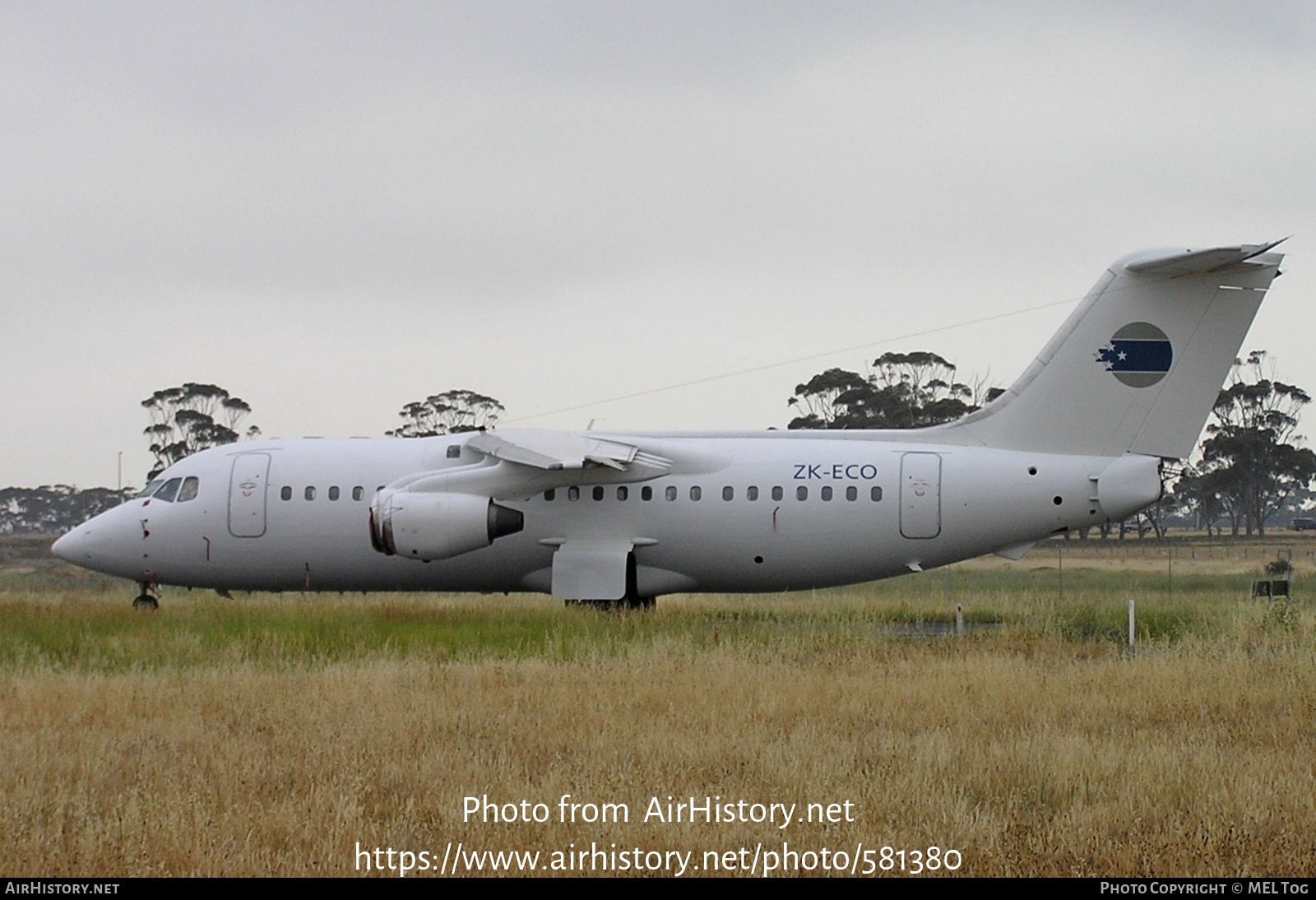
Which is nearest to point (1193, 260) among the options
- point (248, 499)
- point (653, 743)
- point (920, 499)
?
point (920, 499)

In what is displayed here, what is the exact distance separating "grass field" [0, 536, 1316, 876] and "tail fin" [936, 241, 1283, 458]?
2.99m

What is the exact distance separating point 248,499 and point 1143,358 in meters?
15.1

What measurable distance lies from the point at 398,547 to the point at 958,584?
20.7 metres

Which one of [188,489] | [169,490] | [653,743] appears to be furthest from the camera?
[169,490]

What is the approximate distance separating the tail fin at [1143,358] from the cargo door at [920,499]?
148 centimetres

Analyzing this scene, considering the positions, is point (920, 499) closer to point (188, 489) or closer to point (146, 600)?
point (188, 489)

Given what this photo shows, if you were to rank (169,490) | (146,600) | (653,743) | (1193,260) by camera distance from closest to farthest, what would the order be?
(653,743)
(1193,260)
(146,600)
(169,490)

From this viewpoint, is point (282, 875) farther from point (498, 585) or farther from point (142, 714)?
point (498, 585)

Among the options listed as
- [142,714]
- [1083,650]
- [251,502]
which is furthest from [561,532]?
[142,714]

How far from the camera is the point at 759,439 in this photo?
77.0 feet

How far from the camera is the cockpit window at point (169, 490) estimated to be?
24797 millimetres

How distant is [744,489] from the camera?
22766 millimetres

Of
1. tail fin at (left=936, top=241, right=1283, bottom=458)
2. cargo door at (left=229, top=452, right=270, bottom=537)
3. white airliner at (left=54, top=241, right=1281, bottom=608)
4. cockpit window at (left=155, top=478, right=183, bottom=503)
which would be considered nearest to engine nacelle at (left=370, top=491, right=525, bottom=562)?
white airliner at (left=54, top=241, right=1281, bottom=608)

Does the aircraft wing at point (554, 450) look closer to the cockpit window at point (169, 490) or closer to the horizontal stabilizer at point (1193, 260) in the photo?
the cockpit window at point (169, 490)
